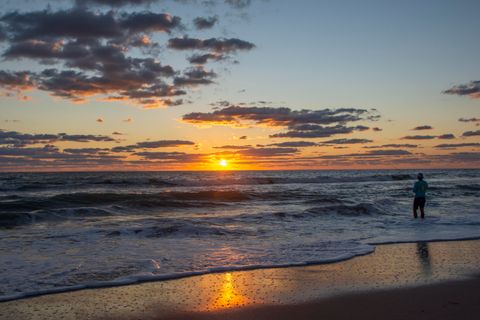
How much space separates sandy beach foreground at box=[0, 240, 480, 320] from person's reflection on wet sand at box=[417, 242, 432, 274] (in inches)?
3.1

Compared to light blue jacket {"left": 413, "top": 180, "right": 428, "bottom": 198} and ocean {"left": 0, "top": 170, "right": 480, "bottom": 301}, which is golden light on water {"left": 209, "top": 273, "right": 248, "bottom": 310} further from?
light blue jacket {"left": 413, "top": 180, "right": 428, "bottom": 198}

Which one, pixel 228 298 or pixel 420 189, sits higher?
pixel 420 189

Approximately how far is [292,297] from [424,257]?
4.25 m

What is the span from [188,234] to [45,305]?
6726mm

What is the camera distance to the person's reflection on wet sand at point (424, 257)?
8242 mm

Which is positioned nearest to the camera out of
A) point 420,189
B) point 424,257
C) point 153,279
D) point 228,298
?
point 228,298

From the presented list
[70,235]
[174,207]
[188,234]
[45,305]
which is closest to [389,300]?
[45,305]

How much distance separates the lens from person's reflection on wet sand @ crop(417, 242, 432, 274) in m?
Result: 8.24

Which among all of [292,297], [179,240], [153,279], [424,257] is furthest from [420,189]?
[153,279]

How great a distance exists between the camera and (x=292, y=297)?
21.5 feet

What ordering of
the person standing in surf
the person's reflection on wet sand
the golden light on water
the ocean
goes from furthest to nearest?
the person standing in surf → the person's reflection on wet sand → the ocean → the golden light on water

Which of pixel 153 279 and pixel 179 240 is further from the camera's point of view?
pixel 179 240

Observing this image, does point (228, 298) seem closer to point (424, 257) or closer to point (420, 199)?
point (424, 257)

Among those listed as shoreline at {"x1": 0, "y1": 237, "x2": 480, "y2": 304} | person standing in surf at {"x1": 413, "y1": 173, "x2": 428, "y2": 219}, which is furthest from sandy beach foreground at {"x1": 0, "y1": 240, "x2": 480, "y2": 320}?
person standing in surf at {"x1": 413, "y1": 173, "x2": 428, "y2": 219}
